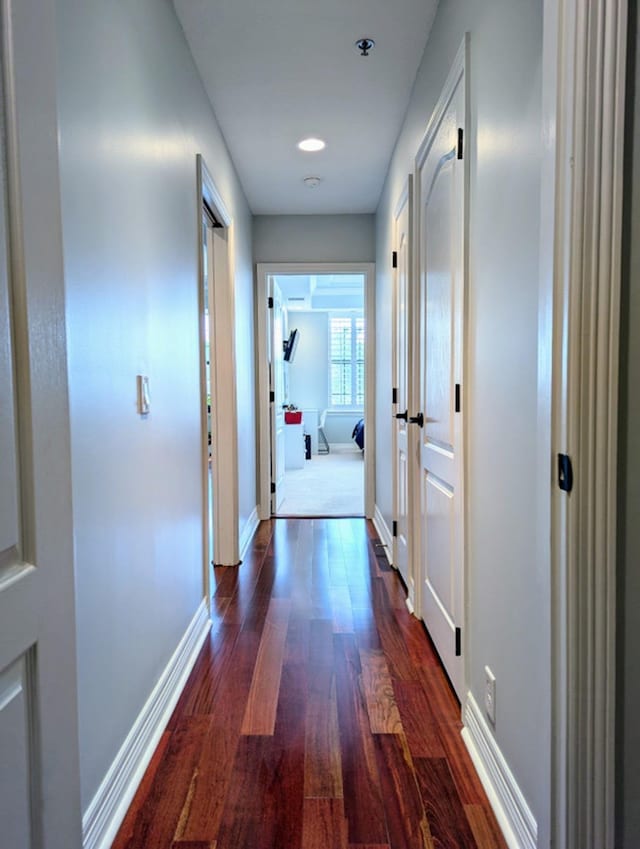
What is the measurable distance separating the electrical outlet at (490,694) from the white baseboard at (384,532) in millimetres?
1792

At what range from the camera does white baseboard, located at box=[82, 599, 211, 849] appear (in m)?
1.21

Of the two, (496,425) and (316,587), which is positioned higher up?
(496,425)

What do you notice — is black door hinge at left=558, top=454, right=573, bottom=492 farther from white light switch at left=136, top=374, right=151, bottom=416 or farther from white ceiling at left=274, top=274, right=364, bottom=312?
white ceiling at left=274, top=274, right=364, bottom=312

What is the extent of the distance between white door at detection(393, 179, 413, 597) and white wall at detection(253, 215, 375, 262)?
126cm

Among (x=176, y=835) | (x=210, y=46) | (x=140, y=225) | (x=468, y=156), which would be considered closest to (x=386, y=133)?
(x=210, y=46)

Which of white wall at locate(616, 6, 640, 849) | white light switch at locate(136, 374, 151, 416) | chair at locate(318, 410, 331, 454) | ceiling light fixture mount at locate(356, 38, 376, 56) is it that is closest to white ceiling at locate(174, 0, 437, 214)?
ceiling light fixture mount at locate(356, 38, 376, 56)

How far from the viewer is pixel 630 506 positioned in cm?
78

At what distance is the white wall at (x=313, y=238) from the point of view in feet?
14.5

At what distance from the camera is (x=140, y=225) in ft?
5.22

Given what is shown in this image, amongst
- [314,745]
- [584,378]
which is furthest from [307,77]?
[314,745]

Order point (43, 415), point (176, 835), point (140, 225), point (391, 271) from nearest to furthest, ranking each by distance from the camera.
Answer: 1. point (43, 415)
2. point (176, 835)
3. point (140, 225)
4. point (391, 271)

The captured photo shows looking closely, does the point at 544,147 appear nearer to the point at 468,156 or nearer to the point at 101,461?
the point at 468,156

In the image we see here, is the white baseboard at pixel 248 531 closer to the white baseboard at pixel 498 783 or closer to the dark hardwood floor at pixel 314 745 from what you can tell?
the dark hardwood floor at pixel 314 745

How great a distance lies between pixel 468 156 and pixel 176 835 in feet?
6.73
